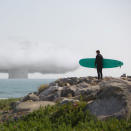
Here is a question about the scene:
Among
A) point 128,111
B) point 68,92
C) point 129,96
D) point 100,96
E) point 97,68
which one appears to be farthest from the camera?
point 97,68

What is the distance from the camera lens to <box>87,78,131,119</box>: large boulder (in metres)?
10.0

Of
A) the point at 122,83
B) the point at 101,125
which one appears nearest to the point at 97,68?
the point at 122,83

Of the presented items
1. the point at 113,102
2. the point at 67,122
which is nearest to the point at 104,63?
the point at 113,102

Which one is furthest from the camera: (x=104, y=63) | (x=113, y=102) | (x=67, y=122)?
(x=104, y=63)

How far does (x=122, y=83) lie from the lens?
11.7 metres

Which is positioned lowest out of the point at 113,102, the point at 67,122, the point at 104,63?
the point at 67,122

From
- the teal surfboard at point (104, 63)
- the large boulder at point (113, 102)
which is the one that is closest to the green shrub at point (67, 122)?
the large boulder at point (113, 102)

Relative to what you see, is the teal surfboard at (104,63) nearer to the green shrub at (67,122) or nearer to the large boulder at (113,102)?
the large boulder at (113,102)

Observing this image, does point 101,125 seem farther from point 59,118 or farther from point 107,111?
point 59,118

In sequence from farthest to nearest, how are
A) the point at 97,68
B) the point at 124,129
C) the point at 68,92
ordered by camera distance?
the point at 97,68 < the point at 68,92 < the point at 124,129

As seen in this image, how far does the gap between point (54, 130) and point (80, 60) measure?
54.4ft

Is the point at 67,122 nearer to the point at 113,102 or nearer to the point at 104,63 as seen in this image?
the point at 113,102

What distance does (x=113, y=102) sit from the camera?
1073 cm

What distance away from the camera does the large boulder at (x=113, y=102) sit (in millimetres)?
10031
